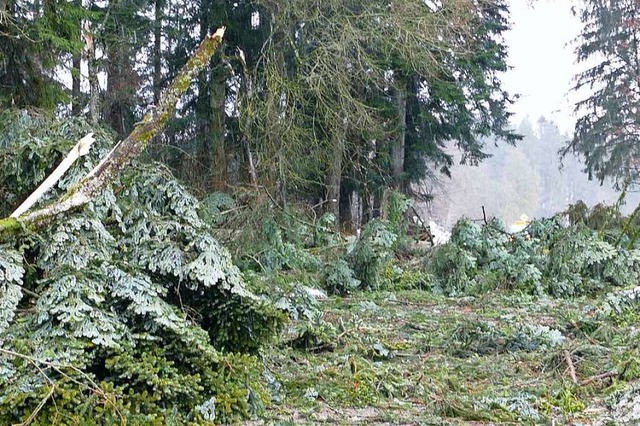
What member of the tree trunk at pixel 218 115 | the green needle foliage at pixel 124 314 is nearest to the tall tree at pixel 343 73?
the tree trunk at pixel 218 115

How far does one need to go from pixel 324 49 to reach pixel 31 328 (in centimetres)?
956

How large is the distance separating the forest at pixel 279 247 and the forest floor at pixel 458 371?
0.06ft

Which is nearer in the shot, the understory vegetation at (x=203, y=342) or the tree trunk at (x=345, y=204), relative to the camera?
the understory vegetation at (x=203, y=342)

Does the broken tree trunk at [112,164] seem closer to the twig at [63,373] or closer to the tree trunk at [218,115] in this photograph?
the twig at [63,373]

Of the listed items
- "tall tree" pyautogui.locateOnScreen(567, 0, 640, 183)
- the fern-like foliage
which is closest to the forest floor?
the fern-like foliage

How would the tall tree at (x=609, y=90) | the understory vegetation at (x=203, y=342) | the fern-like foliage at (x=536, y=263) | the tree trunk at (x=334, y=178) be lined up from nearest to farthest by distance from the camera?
the understory vegetation at (x=203, y=342)
the fern-like foliage at (x=536, y=263)
the tree trunk at (x=334, y=178)
the tall tree at (x=609, y=90)

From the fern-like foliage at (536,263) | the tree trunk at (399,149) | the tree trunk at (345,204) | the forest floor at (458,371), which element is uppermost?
the tree trunk at (399,149)

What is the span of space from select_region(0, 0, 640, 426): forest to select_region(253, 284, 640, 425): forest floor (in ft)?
0.06

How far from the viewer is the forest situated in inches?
119

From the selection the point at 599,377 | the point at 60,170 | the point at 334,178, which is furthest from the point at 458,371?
the point at 334,178

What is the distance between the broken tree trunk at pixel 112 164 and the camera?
3.34 metres

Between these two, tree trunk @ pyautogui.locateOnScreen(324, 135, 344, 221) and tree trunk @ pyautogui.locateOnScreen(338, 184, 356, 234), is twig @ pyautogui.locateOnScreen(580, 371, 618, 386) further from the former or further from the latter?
tree trunk @ pyautogui.locateOnScreen(338, 184, 356, 234)

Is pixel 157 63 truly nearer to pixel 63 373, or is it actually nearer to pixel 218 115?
pixel 218 115

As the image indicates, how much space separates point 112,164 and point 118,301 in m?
0.77
